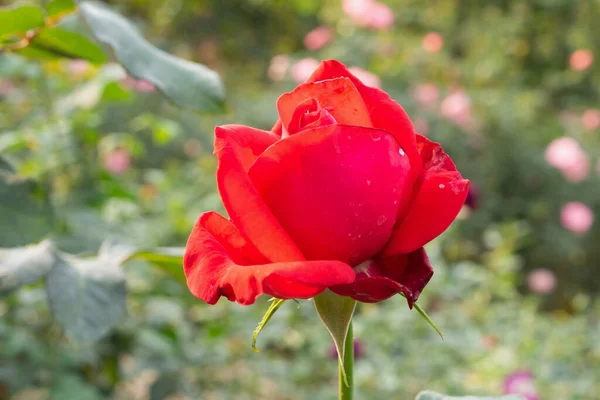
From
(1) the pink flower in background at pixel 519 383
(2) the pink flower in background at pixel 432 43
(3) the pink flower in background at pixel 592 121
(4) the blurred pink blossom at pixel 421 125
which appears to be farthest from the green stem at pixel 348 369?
(3) the pink flower in background at pixel 592 121

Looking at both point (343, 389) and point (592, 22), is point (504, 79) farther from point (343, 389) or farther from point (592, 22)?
point (343, 389)

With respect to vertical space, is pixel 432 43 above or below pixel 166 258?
below

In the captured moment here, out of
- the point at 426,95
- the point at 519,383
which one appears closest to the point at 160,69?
the point at 519,383

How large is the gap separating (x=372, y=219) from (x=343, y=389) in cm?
10

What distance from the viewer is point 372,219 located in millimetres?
317

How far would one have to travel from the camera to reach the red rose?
1.02ft

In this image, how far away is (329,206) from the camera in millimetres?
319

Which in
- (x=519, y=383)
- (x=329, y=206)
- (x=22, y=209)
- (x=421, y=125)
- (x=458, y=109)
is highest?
(x=329, y=206)

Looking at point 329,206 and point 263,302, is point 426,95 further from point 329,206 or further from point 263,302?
point 329,206

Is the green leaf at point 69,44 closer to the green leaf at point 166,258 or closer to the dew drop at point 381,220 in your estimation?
the green leaf at point 166,258

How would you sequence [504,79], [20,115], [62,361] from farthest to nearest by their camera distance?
[504,79]
[20,115]
[62,361]

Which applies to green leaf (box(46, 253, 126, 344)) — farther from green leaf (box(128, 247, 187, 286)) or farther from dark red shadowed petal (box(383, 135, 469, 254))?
dark red shadowed petal (box(383, 135, 469, 254))

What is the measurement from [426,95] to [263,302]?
5.44 feet

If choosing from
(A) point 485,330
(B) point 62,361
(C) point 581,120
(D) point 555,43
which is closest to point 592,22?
(D) point 555,43
